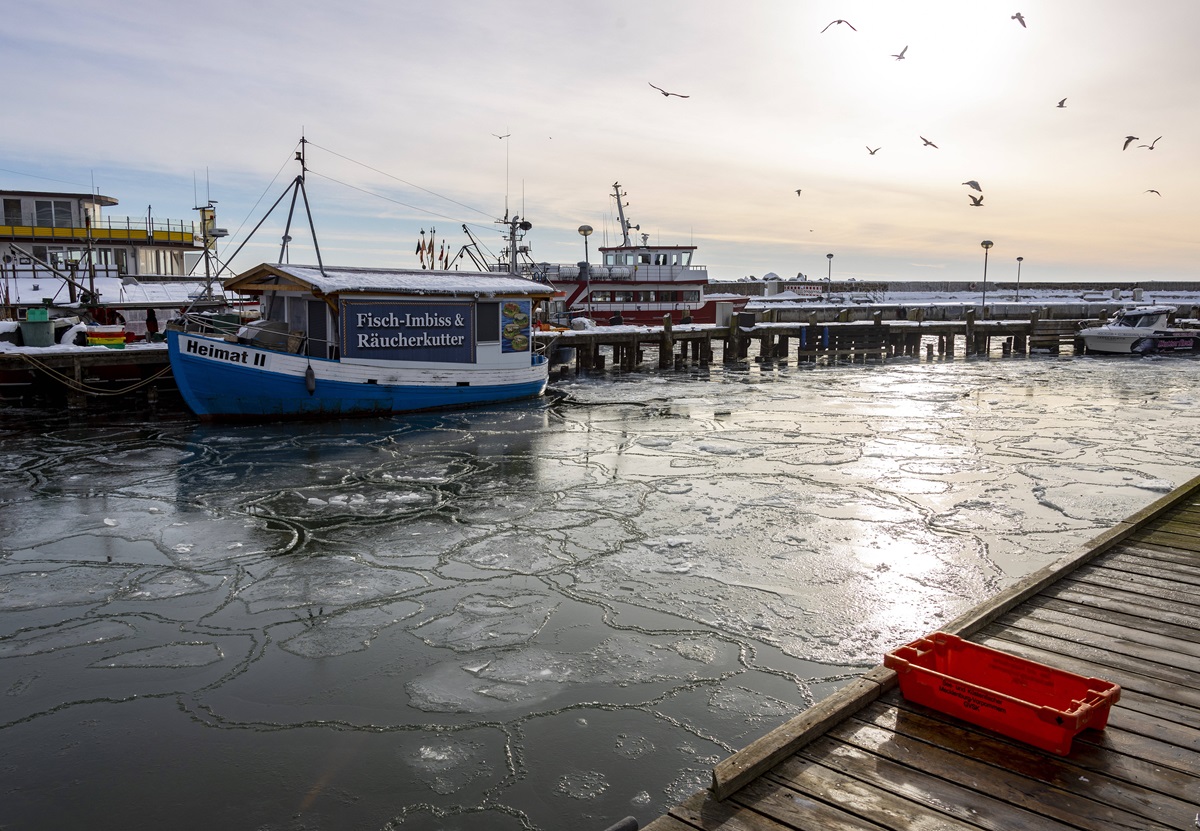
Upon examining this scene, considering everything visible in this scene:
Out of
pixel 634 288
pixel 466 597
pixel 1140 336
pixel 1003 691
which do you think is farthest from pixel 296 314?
pixel 1140 336

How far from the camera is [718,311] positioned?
4956cm

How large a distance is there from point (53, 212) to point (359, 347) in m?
33.3

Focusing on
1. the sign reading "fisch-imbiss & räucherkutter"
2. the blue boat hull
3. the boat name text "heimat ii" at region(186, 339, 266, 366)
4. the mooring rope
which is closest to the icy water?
the blue boat hull

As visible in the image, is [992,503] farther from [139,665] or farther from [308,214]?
[308,214]

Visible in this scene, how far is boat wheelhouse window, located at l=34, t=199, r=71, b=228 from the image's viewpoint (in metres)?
44.9

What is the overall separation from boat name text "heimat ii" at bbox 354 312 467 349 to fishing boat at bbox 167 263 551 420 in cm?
3

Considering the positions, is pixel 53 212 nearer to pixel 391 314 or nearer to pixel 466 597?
pixel 391 314

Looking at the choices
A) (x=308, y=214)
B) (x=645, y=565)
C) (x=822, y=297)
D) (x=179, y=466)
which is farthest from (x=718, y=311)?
(x=822, y=297)

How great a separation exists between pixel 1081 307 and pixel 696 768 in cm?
8744

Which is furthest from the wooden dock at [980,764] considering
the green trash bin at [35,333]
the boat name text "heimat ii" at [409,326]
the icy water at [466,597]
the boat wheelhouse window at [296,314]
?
the green trash bin at [35,333]

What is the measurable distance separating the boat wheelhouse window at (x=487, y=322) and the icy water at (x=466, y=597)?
18.9 ft

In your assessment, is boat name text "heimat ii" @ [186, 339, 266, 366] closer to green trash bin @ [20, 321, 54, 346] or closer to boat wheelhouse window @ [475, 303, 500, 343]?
boat wheelhouse window @ [475, 303, 500, 343]

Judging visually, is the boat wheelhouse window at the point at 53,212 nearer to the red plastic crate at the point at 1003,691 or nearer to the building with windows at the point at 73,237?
the building with windows at the point at 73,237

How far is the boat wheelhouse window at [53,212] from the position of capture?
4491 cm
